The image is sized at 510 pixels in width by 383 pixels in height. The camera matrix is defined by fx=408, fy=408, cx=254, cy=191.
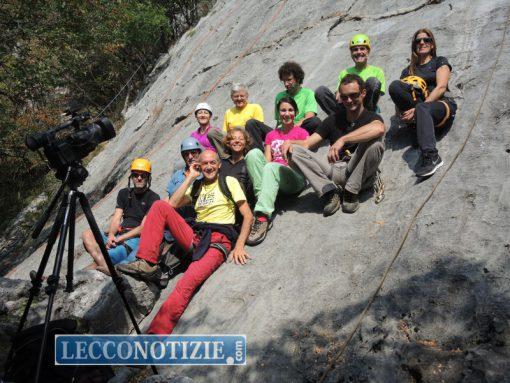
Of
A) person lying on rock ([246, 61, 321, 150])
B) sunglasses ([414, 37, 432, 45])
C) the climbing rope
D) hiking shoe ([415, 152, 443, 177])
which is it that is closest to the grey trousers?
hiking shoe ([415, 152, 443, 177])

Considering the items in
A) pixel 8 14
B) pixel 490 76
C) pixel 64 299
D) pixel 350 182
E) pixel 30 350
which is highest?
pixel 8 14

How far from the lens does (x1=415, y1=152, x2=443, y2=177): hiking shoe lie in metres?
4.41

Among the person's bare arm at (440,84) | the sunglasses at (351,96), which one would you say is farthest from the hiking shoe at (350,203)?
the person's bare arm at (440,84)

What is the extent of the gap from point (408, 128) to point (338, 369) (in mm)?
3619

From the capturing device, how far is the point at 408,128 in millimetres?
5461

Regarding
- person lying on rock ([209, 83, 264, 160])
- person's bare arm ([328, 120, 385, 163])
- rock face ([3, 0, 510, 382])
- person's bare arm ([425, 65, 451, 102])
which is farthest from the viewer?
person lying on rock ([209, 83, 264, 160])

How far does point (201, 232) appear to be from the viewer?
15.7 ft

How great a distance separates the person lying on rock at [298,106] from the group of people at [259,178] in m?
0.34

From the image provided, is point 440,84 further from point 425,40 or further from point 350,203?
point 350,203

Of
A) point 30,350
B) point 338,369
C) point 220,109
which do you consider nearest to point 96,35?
point 220,109

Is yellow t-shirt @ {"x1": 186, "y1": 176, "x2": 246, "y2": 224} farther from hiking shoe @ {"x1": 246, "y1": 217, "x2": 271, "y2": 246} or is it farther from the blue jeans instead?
the blue jeans

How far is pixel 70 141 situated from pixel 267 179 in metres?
2.22

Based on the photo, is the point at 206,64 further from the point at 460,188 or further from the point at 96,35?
the point at 460,188

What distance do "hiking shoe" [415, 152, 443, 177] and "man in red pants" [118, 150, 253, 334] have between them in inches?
76.6
